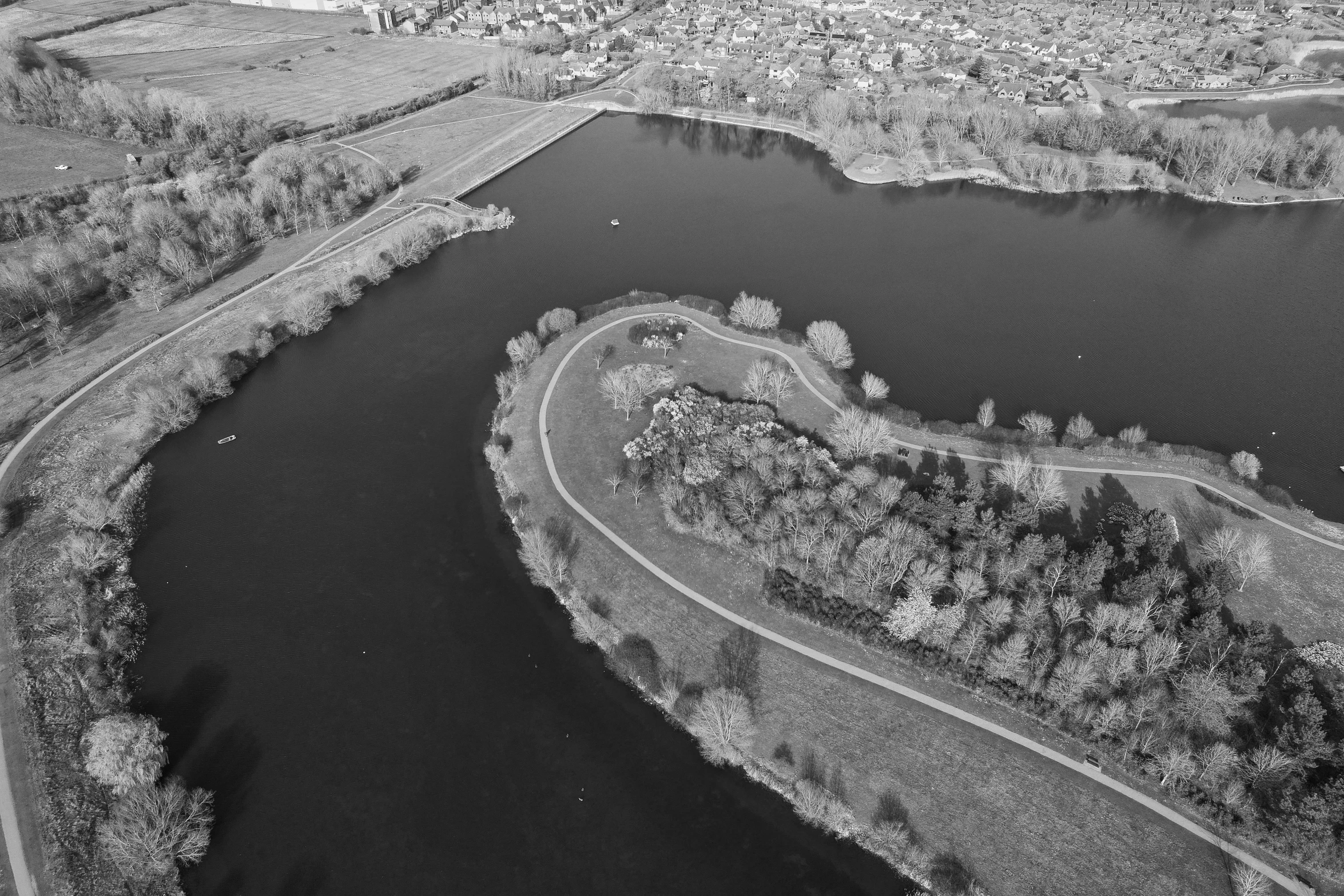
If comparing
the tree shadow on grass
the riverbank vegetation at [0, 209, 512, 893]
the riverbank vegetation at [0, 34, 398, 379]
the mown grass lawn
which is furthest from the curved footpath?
the riverbank vegetation at [0, 34, 398, 379]

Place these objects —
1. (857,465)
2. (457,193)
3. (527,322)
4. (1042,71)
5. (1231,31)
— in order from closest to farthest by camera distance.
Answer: (857,465) → (527,322) → (457,193) → (1042,71) → (1231,31)

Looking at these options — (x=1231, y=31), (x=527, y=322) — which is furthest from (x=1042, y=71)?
(x=527, y=322)

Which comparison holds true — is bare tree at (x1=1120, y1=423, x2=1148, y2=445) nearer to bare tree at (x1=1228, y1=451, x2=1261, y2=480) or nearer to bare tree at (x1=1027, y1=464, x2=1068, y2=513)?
bare tree at (x1=1228, y1=451, x2=1261, y2=480)

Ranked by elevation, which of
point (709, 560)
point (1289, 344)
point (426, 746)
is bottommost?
point (426, 746)

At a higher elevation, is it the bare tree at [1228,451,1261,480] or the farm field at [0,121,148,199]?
the farm field at [0,121,148,199]

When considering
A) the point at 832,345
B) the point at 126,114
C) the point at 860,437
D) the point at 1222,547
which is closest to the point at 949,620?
the point at 860,437

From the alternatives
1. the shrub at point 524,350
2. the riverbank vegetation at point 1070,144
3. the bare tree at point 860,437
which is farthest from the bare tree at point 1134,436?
the riverbank vegetation at point 1070,144

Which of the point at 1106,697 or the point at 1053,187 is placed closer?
the point at 1106,697

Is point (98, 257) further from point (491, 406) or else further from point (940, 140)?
point (940, 140)
